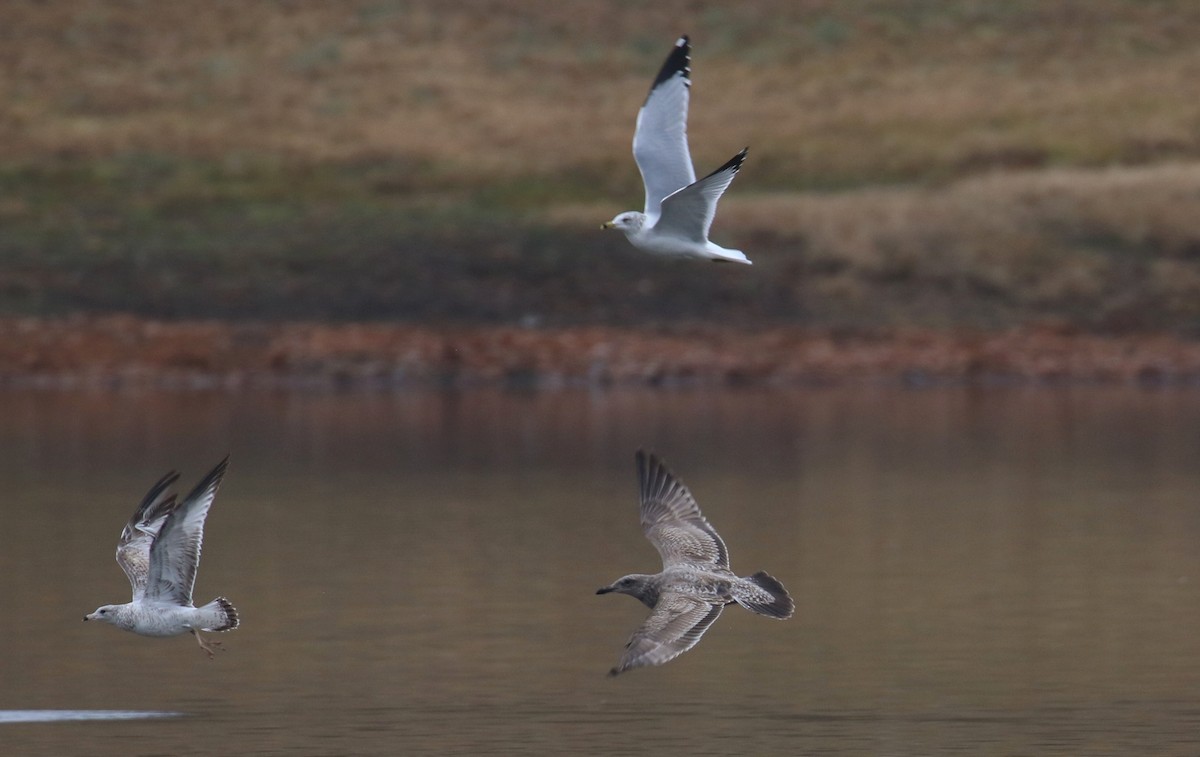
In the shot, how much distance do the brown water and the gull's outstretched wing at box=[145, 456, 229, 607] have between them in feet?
2.95

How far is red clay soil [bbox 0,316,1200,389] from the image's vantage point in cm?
3572

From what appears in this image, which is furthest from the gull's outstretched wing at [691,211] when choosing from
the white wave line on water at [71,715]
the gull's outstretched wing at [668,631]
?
the white wave line on water at [71,715]

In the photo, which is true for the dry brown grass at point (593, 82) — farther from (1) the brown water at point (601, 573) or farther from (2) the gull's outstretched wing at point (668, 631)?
(2) the gull's outstretched wing at point (668, 631)

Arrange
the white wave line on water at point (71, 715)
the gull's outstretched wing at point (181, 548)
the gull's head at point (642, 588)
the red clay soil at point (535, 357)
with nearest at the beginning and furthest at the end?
the gull's outstretched wing at point (181, 548) < the gull's head at point (642, 588) < the white wave line on water at point (71, 715) < the red clay soil at point (535, 357)

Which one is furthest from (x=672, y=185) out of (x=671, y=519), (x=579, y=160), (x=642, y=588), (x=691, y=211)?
(x=579, y=160)

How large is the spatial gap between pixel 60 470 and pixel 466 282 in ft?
39.0

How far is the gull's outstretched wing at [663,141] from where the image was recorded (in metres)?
17.2

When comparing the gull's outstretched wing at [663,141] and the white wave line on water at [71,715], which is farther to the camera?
the gull's outstretched wing at [663,141]

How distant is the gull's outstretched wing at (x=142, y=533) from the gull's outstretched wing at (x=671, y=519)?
2.69 meters

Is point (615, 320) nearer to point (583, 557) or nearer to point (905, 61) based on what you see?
point (583, 557)

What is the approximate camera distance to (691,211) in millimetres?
16734

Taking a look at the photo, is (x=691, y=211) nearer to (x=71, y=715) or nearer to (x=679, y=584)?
(x=679, y=584)

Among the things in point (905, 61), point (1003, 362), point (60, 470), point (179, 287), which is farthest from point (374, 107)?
point (60, 470)

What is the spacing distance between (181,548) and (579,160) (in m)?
34.1
